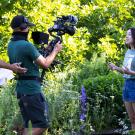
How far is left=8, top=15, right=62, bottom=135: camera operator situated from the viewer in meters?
4.76

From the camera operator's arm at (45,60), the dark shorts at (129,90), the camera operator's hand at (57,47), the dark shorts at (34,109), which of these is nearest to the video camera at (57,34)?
the camera operator's hand at (57,47)

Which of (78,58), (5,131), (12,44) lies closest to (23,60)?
(12,44)

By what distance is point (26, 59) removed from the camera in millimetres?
4797

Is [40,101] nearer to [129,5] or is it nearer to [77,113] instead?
[77,113]

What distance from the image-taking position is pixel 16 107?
623 centimetres

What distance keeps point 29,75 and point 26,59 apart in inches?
6.8

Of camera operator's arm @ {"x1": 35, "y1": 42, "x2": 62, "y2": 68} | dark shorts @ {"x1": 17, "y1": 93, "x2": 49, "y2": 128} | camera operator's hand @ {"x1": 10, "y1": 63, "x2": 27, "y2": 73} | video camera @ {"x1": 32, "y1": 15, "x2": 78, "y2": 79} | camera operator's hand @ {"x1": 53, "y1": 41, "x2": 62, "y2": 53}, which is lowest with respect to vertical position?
dark shorts @ {"x1": 17, "y1": 93, "x2": 49, "y2": 128}

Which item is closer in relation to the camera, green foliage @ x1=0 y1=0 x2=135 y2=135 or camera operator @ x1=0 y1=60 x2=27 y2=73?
camera operator @ x1=0 y1=60 x2=27 y2=73

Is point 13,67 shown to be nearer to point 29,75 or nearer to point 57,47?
point 29,75

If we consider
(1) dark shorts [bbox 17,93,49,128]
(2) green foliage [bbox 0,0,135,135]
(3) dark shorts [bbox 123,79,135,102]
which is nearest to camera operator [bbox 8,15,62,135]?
(1) dark shorts [bbox 17,93,49,128]

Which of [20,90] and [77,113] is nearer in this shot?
[20,90]

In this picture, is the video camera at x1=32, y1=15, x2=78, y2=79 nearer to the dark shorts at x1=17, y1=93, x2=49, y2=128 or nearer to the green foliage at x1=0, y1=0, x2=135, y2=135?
the dark shorts at x1=17, y1=93, x2=49, y2=128

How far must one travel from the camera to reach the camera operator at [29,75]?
187 inches

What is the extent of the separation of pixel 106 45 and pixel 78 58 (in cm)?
68
